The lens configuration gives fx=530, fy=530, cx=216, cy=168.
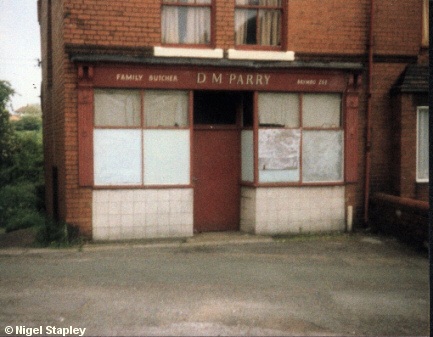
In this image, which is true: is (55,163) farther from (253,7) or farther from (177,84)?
(253,7)


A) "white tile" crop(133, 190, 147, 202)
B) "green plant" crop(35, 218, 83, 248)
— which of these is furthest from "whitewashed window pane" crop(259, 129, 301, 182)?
"green plant" crop(35, 218, 83, 248)

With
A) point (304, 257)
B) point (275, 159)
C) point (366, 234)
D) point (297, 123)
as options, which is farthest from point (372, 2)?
point (304, 257)

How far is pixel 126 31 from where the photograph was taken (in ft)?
33.8

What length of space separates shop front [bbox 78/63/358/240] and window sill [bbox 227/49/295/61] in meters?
0.26

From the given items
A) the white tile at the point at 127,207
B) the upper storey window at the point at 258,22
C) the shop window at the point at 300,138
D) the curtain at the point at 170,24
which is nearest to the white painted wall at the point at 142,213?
the white tile at the point at 127,207

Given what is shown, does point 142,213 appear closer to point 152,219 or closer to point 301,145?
point 152,219

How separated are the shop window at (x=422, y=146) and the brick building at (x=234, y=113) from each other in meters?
0.04

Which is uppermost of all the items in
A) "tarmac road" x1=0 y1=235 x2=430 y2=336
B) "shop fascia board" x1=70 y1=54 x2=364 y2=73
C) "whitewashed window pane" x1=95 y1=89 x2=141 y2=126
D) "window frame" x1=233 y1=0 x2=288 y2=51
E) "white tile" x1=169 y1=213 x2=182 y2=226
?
"window frame" x1=233 y1=0 x2=288 y2=51

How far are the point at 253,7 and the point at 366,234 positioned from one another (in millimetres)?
5311

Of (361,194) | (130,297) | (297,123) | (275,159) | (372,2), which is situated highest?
(372,2)

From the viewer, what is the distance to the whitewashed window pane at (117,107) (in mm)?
10297

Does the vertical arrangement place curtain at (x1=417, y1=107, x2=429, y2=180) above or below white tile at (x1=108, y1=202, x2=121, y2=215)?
above

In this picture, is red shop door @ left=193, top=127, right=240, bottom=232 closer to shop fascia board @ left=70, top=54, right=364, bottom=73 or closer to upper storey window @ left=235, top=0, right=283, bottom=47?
shop fascia board @ left=70, top=54, right=364, bottom=73

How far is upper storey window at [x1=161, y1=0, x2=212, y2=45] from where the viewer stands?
1066cm
